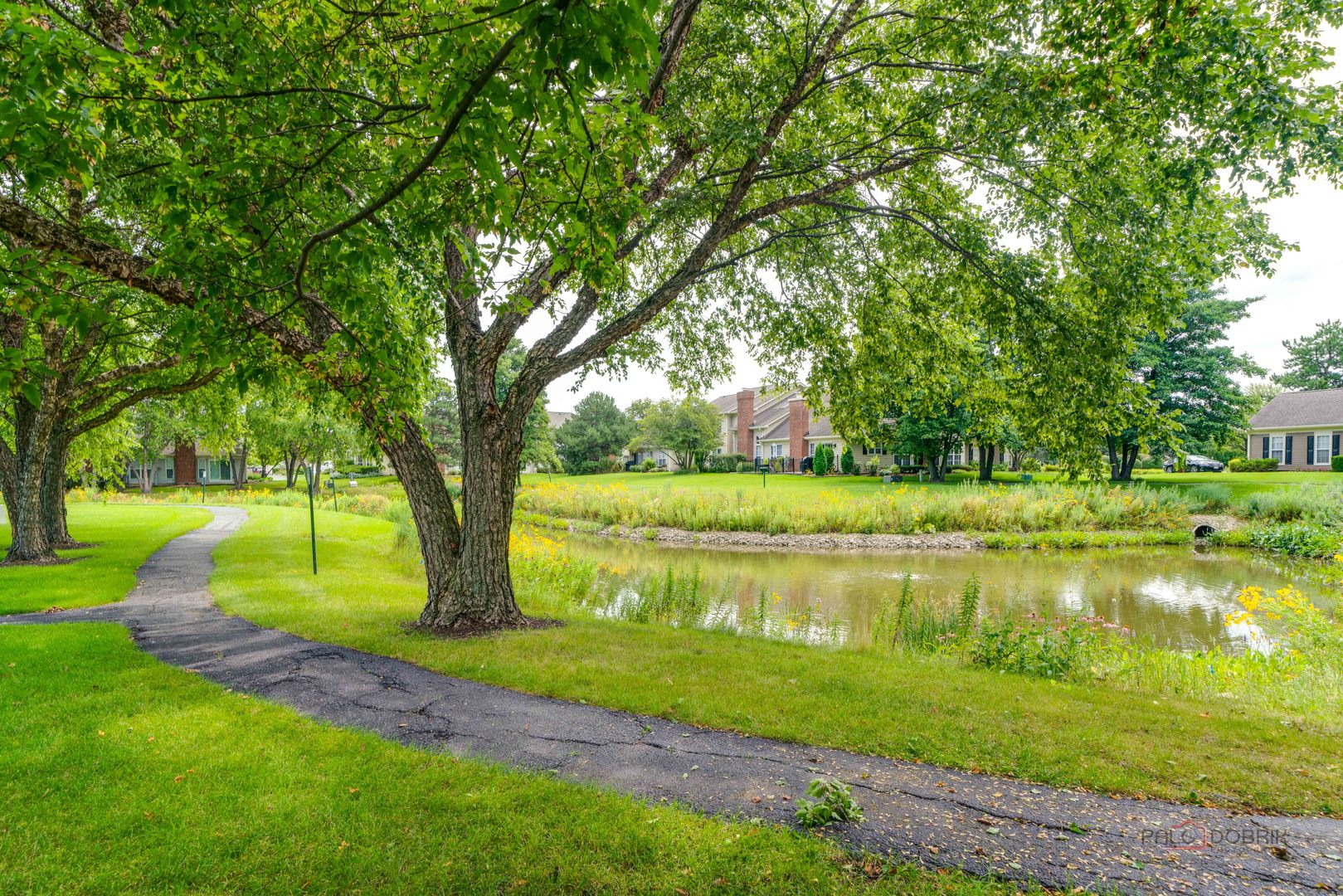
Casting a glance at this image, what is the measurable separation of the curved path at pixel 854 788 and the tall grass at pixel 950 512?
55.1 feet

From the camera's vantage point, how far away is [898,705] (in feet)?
18.2

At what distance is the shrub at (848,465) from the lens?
141 feet

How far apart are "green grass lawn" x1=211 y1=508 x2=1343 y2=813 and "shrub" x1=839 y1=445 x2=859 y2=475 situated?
36.6 m

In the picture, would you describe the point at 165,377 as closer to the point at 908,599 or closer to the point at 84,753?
the point at 84,753

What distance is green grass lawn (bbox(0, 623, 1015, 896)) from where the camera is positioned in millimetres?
3016

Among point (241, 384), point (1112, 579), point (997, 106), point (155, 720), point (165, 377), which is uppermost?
point (997, 106)

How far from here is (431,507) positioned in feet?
25.7

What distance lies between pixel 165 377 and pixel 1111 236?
17110mm

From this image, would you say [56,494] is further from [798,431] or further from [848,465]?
[798,431]

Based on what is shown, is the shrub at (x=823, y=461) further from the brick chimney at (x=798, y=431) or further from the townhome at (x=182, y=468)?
the townhome at (x=182, y=468)

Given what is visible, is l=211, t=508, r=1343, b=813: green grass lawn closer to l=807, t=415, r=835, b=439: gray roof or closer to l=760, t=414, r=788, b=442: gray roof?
l=807, t=415, r=835, b=439: gray roof

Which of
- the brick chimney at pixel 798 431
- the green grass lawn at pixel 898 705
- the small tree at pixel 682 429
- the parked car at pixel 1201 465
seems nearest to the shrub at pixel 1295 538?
the green grass lawn at pixel 898 705

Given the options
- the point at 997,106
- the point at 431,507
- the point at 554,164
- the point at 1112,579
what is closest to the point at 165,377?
the point at 431,507

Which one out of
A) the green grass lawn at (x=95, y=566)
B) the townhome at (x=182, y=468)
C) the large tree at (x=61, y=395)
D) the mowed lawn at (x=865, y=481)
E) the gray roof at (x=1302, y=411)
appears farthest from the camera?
the townhome at (x=182, y=468)
